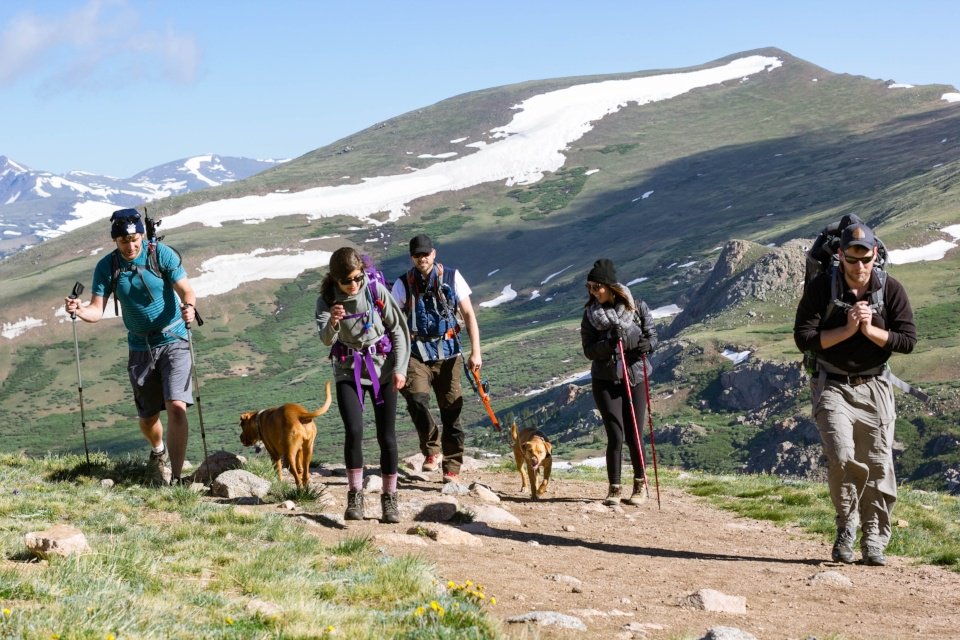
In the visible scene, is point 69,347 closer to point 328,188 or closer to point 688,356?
point 328,188

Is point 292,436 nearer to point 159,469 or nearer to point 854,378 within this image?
point 159,469

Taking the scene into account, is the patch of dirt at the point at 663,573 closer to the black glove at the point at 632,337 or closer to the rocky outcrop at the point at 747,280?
the black glove at the point at 632,337

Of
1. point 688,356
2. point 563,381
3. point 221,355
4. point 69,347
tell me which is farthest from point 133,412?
point 688,356

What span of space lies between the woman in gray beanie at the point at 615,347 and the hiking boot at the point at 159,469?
5.31 m

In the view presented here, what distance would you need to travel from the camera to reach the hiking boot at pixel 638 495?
40.9 ft

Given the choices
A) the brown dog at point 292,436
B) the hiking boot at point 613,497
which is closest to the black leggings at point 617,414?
the hiking boot at point 613,497

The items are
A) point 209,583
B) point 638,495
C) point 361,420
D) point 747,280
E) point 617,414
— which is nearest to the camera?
point 209,583

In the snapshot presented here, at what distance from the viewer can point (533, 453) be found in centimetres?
1268

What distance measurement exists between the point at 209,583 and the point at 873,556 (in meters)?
6.08

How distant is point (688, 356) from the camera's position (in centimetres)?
7294

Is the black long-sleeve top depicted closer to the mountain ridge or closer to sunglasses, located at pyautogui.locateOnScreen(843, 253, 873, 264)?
sunglasses, located at pyautogui.locateOnScreen(843, 253, 873, 264)

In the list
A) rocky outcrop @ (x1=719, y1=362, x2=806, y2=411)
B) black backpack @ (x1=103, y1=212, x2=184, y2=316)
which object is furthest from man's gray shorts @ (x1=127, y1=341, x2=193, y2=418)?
rocky outcrop @ (x1=719, y1=362, x2=806, y2=411)

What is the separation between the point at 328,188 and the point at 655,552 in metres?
180

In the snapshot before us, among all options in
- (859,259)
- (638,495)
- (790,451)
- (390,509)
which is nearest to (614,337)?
(638,495)
